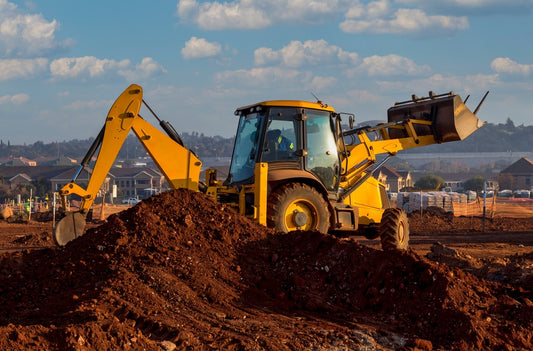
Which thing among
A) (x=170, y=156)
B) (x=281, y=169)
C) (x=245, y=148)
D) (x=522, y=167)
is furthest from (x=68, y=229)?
(x=522, y=167)

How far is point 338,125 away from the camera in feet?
43.5

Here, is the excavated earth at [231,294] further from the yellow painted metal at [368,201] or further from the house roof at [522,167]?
the house roof at [522,167]

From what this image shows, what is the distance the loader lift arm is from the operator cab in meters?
0.96

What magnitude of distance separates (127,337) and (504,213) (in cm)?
3896

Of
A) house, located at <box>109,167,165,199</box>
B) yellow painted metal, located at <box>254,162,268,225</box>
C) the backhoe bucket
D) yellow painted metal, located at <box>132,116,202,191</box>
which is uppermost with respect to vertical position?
the backhoe bucket

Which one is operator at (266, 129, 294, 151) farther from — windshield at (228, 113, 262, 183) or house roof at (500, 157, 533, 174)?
house roof at (500, 157, 533, 174)

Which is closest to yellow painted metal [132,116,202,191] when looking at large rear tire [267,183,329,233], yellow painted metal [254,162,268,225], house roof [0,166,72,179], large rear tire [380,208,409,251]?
yellow painted metal [254,162,268,225]

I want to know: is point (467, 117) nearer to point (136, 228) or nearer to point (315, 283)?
point (315, 283)

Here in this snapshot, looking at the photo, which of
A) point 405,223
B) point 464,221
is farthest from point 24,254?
point 464,221

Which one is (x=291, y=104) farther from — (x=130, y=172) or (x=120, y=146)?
(x=130, y=172)

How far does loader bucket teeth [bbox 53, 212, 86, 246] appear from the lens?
36.7ft

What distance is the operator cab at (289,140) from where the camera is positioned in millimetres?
12492

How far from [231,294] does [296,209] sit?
10.9 feet

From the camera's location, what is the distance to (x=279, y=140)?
12.6m
